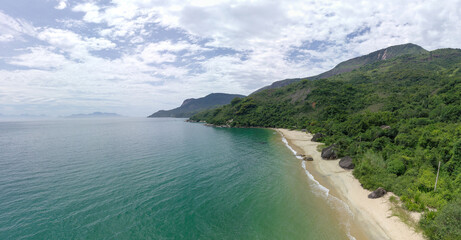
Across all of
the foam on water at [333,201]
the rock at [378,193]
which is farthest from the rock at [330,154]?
the rock at [378,193]

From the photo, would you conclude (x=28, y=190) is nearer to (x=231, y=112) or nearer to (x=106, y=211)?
(x=106, y=211)

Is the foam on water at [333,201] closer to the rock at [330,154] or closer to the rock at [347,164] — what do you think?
the rock at [347,164]

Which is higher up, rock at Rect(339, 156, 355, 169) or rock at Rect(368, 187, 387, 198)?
rock at Rect(339, 156, 355, 169)

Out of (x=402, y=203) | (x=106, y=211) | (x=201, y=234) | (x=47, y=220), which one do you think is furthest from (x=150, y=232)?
(x=402, y=203)

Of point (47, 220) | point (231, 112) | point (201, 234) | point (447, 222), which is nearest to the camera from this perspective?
point (447, 222)

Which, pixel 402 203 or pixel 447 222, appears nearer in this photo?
pixel 447 222

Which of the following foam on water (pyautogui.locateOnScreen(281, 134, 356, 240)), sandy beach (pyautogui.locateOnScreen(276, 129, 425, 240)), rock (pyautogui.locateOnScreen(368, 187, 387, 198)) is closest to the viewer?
sandy beach (pyautogui.locateOnScreen(276, 129, 425, 240))

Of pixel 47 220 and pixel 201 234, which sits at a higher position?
pixel 47 220

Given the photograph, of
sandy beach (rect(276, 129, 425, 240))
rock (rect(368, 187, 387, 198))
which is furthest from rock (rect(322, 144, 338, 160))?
rock (rect(368, 187, 387, 198))

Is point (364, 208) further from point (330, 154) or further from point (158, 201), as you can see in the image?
point (158, 201)

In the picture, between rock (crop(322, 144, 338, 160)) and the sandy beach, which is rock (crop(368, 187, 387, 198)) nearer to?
the sandy beach

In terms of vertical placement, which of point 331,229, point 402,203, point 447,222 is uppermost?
point 447,222
